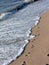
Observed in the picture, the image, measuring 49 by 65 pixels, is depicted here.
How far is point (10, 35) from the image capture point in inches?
385

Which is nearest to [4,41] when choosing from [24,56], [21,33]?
[21,33]

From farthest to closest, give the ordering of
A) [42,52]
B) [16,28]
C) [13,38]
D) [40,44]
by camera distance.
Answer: [16,28] < [13,38] < [40,44] < [42,52]

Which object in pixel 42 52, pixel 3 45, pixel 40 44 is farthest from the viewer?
pixel 3 45

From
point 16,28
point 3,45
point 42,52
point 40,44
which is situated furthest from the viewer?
point 16,28

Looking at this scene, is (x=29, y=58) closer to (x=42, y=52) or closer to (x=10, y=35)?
(x=42, y=52)

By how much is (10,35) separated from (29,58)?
9.85 feet

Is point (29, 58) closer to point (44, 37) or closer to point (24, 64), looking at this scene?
point (24, 64)

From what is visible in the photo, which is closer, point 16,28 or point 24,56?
point 24,56

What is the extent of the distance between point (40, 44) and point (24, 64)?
1571 millimetres

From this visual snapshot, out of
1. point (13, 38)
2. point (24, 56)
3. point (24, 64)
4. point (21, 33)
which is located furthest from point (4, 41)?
point (24, 64)

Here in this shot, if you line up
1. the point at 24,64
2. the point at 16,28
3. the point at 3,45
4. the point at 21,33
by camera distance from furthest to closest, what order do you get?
the point at 16,28
the point at 21,33
the point at 3,45
the point at 24,64

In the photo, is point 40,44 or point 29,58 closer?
point 29,58

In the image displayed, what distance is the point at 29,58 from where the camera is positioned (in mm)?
6938

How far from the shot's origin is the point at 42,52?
7172mm
